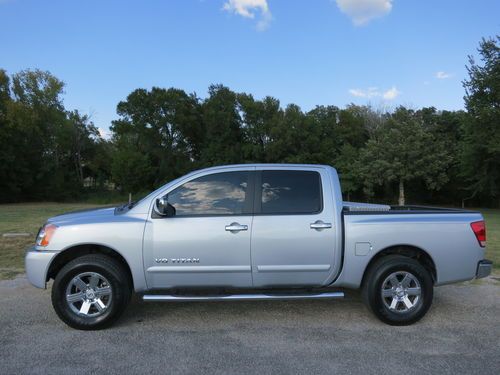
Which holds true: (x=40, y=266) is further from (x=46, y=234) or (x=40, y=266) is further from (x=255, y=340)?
(x=255, y=340)

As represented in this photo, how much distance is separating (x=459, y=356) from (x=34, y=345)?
4165mm

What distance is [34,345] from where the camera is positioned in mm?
4281

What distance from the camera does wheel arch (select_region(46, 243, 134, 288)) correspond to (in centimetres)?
489

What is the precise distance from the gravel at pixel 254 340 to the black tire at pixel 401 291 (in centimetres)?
12

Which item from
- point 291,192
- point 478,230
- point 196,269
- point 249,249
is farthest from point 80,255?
point 478,230

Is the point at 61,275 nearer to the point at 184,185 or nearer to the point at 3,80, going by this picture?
the point at 184,185

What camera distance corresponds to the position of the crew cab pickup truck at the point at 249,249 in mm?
4758

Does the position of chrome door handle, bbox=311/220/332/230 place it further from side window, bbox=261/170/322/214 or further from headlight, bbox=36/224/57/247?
headlight, bbox=36/224/57/247

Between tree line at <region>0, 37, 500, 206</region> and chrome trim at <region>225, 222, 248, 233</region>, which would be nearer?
chrome trim at <region>225, 222, 248, 233</region>

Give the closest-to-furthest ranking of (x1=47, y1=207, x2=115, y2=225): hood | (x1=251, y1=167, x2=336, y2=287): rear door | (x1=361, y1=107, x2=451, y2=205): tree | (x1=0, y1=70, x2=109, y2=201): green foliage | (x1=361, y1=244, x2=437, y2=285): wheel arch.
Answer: (x1=251, y1=167, x2=336, y2=287): rear door → (x1=47, y1=207, x2=115, y2=225): hood → (x1=361, y1=244, x2=437, y2=285): wheel arch → (x1=361, y1=107, x2=451, y2=205): tree → (x1=0, y1=70, x2=109, y2=201): green foliage

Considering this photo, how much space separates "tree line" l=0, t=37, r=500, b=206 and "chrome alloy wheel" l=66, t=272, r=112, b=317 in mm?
38370

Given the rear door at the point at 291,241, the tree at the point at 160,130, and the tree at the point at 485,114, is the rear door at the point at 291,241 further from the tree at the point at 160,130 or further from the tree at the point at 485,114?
the tree at the point at 160,130

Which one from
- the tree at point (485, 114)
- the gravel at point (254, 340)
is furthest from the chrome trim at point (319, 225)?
the tree at point (485, 114)

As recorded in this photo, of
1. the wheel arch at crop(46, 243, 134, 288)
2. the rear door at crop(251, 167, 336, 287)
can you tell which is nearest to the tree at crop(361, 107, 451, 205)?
the rear door at crop(251, 167, 336, 287)
